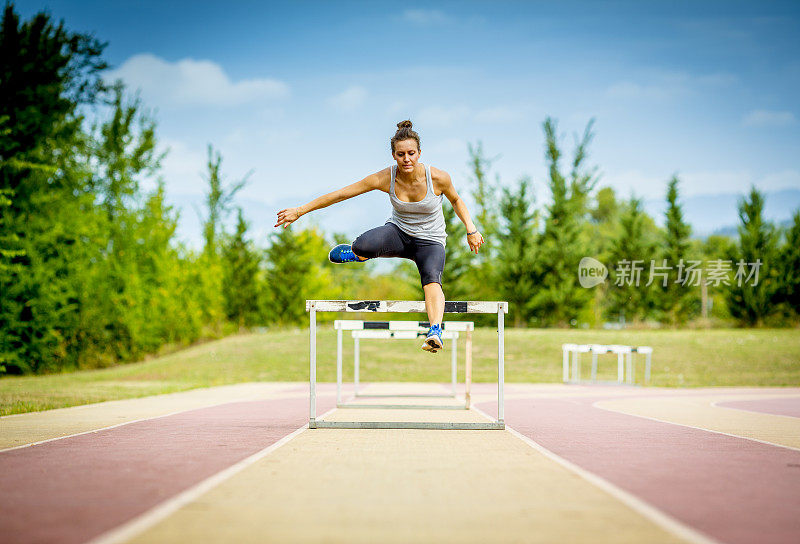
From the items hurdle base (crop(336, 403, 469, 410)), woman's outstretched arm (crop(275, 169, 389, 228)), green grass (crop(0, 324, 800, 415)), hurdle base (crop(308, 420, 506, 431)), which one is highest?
woman's outstretched arm (crop(275, 169, 389, 228))

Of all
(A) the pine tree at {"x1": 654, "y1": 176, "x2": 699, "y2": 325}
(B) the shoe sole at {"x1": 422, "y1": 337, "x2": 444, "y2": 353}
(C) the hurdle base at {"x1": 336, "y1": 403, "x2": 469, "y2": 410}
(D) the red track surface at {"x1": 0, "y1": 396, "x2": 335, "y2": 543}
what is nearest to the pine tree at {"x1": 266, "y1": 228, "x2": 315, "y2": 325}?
(A) the pine tree at {"x1": 654, "y1": 176, "x2": 699, "y2": 325}

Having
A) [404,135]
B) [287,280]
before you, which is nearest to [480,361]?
[287,280]

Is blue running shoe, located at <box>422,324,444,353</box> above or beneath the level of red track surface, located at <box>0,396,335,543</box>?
above

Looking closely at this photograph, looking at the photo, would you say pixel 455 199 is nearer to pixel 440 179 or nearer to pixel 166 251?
pixel 440 179

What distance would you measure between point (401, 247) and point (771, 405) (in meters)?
8.58

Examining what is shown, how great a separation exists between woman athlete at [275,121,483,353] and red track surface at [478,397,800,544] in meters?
1.89

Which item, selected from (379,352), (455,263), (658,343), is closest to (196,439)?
(379,352)

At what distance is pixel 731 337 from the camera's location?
87.3 ft

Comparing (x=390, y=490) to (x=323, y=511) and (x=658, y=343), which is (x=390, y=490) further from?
(x=658, y=343)

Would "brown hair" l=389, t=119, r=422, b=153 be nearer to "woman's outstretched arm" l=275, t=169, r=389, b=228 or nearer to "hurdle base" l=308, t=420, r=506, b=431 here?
"woman's outstretched arm" l=275, t=169, r=389, b=228

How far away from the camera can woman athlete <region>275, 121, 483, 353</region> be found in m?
6.79

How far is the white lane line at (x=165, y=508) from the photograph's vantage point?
10.4 feet

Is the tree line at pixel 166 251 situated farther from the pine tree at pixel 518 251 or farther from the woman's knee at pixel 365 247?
the woman's knee at pixel 365 247

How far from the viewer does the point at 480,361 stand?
76.1 ft
